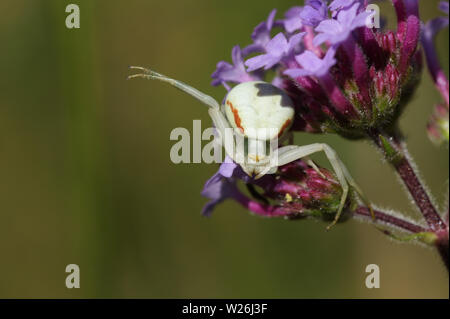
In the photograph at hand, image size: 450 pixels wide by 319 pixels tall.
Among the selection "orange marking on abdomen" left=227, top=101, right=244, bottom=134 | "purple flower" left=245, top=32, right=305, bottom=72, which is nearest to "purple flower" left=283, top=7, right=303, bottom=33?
"purple flower" left=245, top=32, right=305, bottom=72

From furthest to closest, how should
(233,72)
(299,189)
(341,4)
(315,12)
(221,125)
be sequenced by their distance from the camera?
1. (233,72)
2. (299,189)
3. (221,125)
4. (315,12)
5. (341,4)

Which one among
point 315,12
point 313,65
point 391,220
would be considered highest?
point 315,12

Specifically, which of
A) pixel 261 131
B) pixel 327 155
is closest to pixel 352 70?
pixel 327 155

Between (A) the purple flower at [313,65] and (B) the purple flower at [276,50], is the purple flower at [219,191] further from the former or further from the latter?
(A) the purple flower at [313,65]

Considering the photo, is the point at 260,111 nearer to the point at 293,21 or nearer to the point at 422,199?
the point at 293,21

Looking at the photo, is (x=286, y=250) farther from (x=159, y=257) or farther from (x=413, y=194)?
(x=413, y=194)

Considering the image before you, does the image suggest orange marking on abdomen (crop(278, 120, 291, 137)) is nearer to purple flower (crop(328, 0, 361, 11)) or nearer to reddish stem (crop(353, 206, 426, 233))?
purple flower (crop(328, 0, 361, 11))
